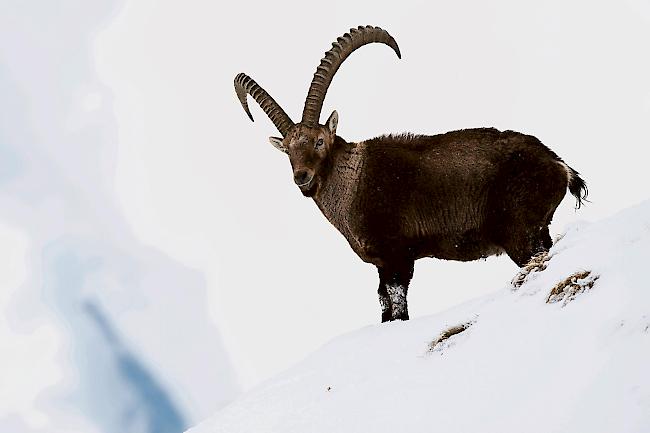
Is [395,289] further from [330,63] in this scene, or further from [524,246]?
[330,63]

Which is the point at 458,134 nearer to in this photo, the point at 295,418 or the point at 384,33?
the point at 384,33

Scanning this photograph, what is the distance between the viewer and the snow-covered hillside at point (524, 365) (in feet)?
14.9

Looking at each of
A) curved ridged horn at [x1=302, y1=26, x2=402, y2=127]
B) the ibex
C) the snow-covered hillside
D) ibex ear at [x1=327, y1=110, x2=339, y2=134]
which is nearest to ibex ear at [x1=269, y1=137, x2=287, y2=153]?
the ibex

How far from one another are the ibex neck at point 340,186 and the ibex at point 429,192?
16mm

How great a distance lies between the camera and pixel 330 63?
1344 cm

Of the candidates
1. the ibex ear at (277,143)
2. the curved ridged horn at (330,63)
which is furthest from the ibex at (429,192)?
the curved ridged horn at (330,63)

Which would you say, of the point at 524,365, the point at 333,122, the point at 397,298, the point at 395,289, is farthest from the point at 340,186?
the point at 524,365

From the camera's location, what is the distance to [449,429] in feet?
17.3

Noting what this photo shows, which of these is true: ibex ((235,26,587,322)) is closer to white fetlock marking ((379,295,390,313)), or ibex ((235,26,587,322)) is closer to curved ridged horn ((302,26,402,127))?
white fetlock marking ((379,295,390,313))

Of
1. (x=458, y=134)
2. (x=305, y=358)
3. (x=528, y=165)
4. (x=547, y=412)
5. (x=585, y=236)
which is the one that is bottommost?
(x=547, y=412)

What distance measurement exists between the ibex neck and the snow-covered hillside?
4086 mm

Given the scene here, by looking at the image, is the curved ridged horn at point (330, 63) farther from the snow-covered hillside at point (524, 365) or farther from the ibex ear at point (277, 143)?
the snow-covered hillside at point (524, 365)

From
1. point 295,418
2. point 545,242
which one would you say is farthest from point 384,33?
point 295,418

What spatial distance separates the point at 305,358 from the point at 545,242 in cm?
392
